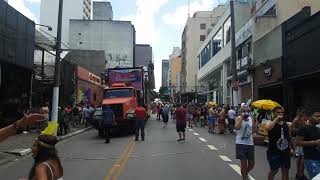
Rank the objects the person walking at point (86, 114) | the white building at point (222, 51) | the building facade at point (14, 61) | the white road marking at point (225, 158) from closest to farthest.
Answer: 1. the white road marking at point (225, 158)
2. the building facade at point (14, 61)
3. the person walking at point (86, 114)
4. the white building at point (222, 51)

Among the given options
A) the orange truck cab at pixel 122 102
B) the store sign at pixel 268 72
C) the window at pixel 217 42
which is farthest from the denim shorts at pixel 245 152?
the window at pixel 217 42

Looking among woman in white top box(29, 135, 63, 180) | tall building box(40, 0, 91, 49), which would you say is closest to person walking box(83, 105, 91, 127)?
woman in white top box(29, 135, 63, 180)

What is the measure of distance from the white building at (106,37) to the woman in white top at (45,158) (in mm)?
84545

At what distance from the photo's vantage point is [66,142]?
1006 inches

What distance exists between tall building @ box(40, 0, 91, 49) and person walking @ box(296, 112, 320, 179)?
8543 cm

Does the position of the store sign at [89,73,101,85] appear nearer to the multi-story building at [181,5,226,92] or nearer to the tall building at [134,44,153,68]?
the multi-story building at [181,5,226,92]

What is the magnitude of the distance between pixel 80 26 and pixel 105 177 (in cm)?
7861

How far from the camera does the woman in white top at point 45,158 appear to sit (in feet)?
16.5

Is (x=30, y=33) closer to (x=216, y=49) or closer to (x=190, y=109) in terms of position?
(x=190, y=109)

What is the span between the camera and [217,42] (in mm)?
64812

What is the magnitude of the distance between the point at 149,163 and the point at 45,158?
36.4 ft

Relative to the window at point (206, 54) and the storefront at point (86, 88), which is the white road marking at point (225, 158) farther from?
the window at point (206, 54)

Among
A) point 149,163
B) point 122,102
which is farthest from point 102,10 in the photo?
point 149,163

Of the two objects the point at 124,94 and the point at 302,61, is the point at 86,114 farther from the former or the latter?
the point at 302,61
